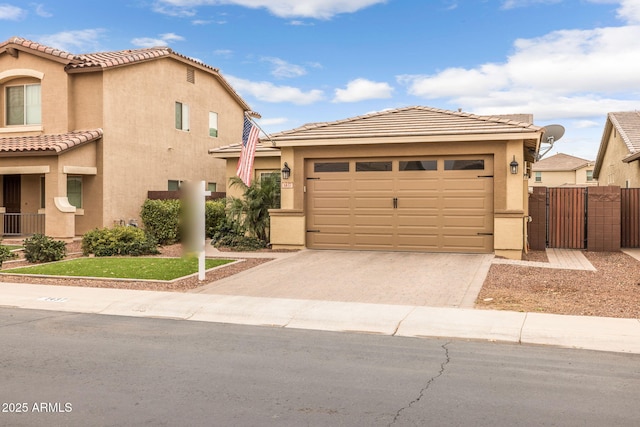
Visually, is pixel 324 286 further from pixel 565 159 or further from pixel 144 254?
pixel 565 159

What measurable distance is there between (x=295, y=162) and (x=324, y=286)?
662 cm

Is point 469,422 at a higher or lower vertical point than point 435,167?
lower

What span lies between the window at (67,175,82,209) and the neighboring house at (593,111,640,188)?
20374 millimetres

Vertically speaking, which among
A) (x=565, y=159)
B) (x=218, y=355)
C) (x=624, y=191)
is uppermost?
(x=565, y=159)

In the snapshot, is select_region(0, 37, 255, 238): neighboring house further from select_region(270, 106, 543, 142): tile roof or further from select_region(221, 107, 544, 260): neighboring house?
select_region(270, 106, 543, 142): tile roof

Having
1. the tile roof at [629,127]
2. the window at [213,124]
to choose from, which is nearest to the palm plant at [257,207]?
the window at [213,124]

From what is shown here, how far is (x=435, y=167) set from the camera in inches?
656

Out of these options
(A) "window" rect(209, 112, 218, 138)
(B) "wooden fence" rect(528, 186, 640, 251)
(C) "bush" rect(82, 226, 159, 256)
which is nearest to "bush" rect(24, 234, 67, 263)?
(C) "bush" rect(82, 226, 159, 256)

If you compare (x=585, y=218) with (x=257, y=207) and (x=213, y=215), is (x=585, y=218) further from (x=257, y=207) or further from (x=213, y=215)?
(x=213, y=215)

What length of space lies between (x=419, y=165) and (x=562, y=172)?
5568 centimetres

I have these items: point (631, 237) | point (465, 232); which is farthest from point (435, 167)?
point (631, 237)

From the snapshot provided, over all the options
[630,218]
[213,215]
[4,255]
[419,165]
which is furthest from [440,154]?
[4,255]

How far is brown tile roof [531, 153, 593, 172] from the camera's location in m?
65.4

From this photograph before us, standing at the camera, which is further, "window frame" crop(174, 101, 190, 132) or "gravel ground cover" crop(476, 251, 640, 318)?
"window frame" crop(174, 101, 190, 132)
